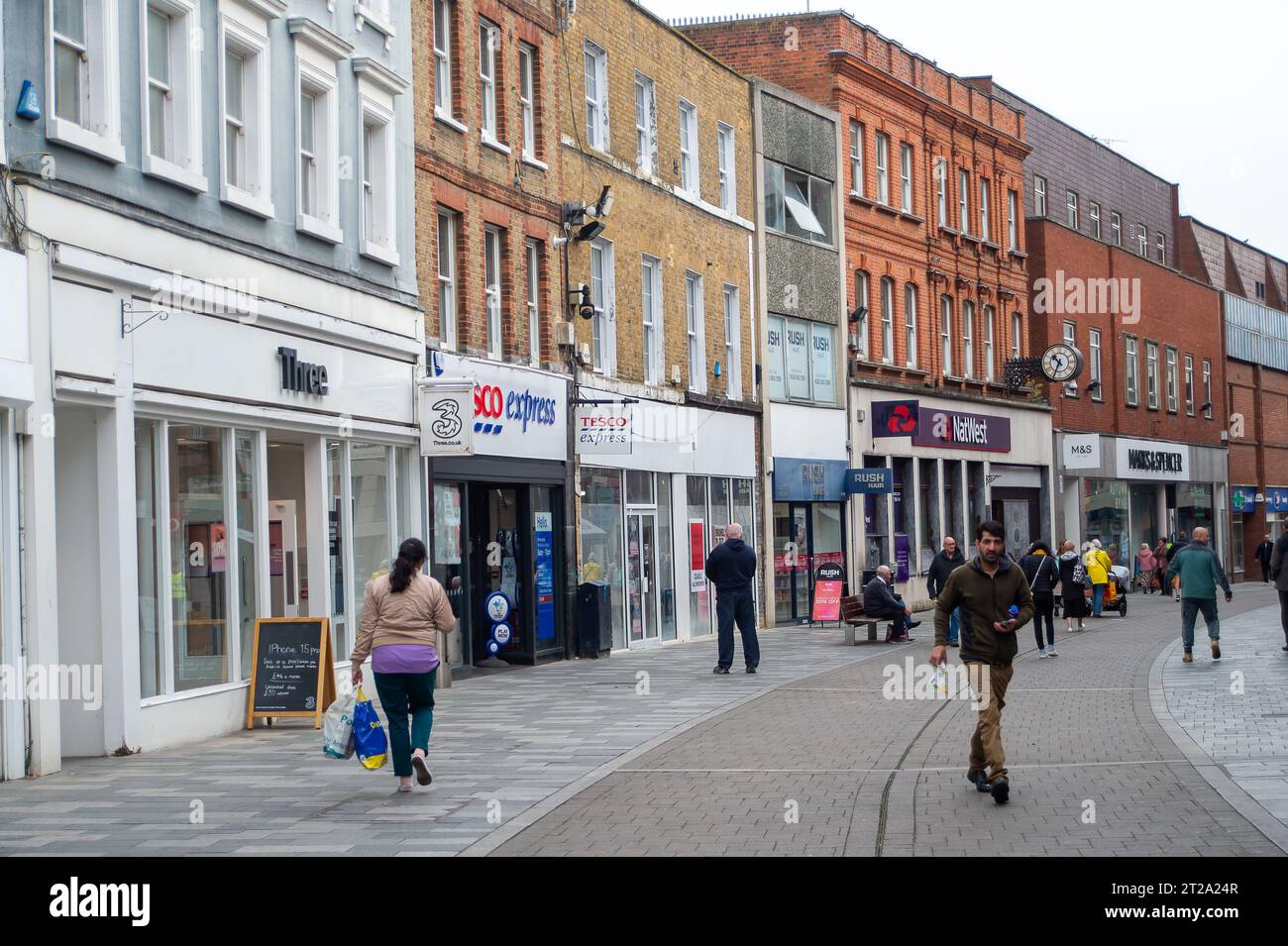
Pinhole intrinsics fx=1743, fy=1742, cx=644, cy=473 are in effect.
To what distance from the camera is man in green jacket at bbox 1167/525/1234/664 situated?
878 inches

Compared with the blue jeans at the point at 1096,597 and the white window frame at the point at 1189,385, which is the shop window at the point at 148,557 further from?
the white window frame at the point at 1189,385

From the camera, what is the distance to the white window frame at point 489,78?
78.4ft

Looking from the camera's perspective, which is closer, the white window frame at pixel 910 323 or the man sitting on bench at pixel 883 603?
the man sitting on bench at pixel 883 603

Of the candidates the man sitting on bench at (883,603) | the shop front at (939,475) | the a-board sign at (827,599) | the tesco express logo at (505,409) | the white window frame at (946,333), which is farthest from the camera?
the white window frame at (946,333)

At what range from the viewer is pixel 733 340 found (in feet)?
109

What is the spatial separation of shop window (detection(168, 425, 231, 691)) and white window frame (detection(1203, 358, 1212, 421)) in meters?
51.9

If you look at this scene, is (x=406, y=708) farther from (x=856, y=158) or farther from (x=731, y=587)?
(x=856, y=158)

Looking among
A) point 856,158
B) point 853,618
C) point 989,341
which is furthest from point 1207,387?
point 853,618

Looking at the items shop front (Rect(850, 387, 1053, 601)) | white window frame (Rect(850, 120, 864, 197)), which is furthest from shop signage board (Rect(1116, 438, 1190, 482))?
white window frame (Rect(850, 120, 864, 197))

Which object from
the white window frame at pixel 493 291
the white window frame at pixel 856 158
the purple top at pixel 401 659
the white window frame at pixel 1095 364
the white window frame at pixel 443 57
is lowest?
the purple top at pixel 401 659

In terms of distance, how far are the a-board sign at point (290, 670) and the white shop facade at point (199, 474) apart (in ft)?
1.17

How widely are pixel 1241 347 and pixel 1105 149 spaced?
39.7 ft

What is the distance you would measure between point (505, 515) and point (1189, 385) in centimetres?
4248

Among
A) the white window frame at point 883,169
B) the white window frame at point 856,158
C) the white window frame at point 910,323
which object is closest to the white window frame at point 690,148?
the white window frame at point 856,158
